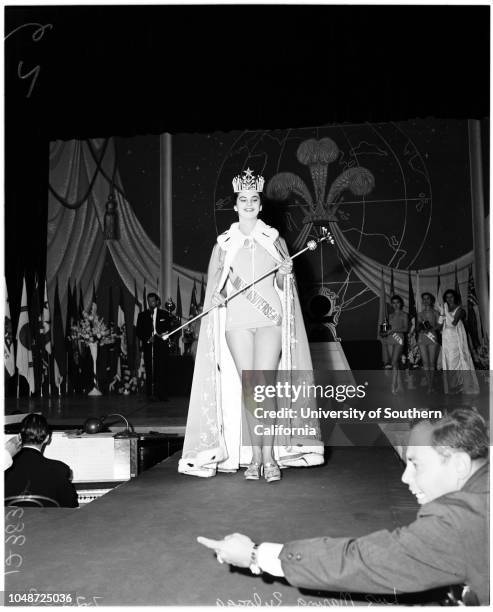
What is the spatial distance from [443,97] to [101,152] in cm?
689

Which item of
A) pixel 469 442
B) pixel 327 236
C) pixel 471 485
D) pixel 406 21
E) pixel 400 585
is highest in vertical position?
pixel 406 21

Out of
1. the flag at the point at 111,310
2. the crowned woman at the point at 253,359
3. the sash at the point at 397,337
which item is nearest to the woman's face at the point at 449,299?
the sash at the point at 397,337

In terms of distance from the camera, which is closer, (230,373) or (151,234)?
(230,373)

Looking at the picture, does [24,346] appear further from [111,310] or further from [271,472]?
[271,472]

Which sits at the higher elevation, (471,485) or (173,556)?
(471,485)

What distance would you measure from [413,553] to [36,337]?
9.86 metres

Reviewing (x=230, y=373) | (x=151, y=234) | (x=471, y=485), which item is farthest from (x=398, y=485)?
(x=151, y=234)

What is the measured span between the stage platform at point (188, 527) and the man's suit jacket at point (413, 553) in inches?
13.1

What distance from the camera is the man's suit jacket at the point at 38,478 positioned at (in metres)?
2.94

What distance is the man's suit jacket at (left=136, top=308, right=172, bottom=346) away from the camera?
8.36 meters

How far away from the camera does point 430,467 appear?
1.46 m

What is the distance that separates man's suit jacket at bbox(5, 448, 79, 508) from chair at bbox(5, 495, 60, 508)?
2 cm

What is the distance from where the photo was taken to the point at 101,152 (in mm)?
11867

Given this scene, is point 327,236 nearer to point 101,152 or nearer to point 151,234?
point 151,234
